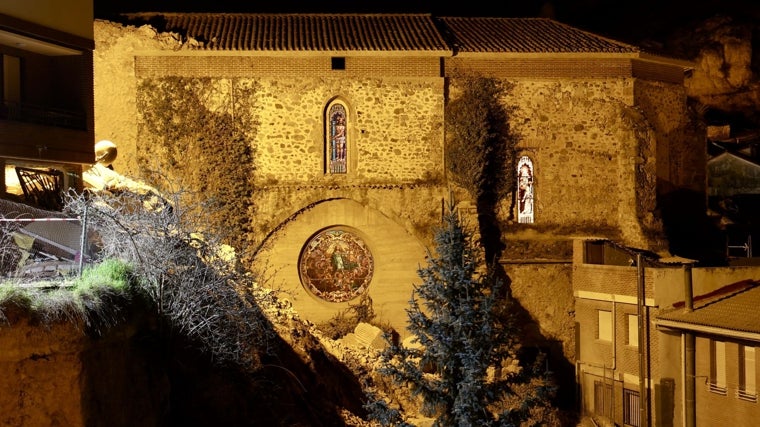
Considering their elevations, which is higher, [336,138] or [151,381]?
[336,138]

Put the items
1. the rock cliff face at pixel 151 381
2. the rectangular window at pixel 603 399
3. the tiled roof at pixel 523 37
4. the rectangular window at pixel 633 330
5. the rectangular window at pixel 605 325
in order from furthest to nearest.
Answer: the tiled roof at pixel 523 37, the rectangular window at pixel 605 325, the rectangular window at pixel 603 399, the rectangular window at pixel 633 330, the rock cliff face at pixel 151 381

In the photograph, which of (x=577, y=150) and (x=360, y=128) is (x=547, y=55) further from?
(x=360, y=128)

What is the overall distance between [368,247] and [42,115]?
9734 mm

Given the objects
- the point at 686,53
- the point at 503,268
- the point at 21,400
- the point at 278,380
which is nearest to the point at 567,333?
the point at 503,268

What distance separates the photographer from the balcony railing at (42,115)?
20.0 m

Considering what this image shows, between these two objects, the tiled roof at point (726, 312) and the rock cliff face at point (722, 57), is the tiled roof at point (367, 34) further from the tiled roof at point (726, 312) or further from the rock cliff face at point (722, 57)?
the rock cliff face at point (722, 57)

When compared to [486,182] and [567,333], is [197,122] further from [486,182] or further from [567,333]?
[567,333]

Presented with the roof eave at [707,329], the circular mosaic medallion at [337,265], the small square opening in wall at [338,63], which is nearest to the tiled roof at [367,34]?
the small square opening in wall at [338,63]

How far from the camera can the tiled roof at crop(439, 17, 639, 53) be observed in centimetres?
2811

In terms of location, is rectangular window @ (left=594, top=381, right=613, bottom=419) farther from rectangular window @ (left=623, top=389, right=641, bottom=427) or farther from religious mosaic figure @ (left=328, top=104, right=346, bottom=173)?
religious mosaic figure @ (left=328, top=104, right=346, bottom=173)

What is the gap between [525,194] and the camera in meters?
28.5

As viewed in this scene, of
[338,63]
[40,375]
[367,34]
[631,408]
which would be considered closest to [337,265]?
[338,63]

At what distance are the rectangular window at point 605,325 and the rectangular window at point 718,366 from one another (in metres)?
3.47

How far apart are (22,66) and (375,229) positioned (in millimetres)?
10257
